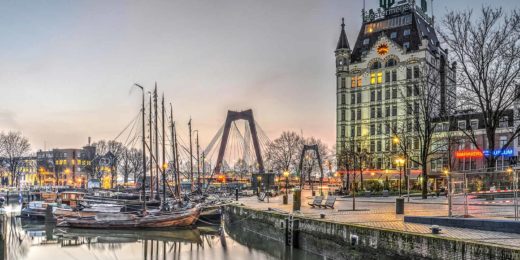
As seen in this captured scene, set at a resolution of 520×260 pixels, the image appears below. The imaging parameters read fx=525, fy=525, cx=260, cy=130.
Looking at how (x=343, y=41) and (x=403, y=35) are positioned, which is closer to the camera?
(x=403, y=35)

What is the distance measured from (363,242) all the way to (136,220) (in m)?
27.4

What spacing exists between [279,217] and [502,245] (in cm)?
1709

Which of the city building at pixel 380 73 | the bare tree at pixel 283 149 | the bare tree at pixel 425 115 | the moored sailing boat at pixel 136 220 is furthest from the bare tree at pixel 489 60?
the bare tree at pixel 283 149

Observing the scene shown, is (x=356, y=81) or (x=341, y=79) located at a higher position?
(x=341, y=79)

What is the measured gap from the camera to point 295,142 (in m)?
112

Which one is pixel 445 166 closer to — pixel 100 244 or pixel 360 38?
pixel 360 38

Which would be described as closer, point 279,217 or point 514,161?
point 279,217

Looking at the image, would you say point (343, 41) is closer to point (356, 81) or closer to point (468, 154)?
point (356, 81)

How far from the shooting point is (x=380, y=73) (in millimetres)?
90625

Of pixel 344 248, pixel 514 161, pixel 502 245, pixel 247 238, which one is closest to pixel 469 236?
pixel 502 245

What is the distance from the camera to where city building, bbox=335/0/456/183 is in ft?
285

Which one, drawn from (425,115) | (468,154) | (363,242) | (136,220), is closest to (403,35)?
(468,154)

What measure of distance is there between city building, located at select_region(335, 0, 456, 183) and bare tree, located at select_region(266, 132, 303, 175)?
55.6ft

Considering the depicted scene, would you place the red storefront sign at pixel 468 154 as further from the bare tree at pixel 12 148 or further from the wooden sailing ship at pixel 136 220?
the bare tree at pixel 12 148
